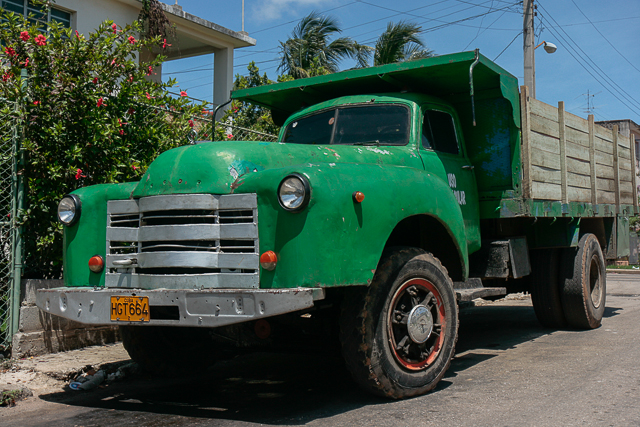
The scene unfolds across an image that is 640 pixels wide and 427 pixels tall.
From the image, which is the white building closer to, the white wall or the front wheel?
the white wall

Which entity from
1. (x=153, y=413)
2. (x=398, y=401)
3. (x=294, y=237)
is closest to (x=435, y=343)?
(x=398, y=401)

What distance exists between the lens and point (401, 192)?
174 inches

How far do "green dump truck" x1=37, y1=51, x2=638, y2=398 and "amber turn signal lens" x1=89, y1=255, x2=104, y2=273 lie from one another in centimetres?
1

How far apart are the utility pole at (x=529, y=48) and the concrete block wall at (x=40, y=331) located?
1229 cm

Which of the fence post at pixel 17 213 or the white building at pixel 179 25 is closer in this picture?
the fence post at pixel 17 213

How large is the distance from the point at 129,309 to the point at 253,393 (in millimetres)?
1436

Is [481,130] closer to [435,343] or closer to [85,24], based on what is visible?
[435,343]

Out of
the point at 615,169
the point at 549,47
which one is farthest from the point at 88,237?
the point at 549,47

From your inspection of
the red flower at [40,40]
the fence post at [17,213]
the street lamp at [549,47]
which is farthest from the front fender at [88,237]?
the street lamp at [549,47]

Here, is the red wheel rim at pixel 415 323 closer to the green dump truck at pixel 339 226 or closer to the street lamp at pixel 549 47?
the green dump truck at pixel 339 226

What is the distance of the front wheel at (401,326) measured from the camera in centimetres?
410

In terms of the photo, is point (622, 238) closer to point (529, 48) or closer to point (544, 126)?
point (544, 126)

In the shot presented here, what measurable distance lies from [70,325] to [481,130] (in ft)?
15.4

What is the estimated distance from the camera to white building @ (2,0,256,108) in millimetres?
12055
